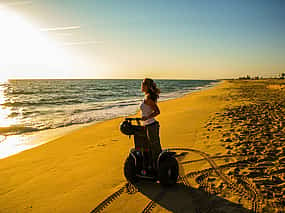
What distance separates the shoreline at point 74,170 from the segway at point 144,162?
343 mm

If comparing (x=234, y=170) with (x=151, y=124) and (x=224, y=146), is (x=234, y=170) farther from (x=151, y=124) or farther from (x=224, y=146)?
(x=151, y=124)

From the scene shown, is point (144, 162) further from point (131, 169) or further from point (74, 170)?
point (74, 170)

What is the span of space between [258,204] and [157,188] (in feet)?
5.49

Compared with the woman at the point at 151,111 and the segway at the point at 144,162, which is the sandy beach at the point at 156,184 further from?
the woman at the point at 151,111

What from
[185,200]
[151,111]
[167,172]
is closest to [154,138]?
[151,111]

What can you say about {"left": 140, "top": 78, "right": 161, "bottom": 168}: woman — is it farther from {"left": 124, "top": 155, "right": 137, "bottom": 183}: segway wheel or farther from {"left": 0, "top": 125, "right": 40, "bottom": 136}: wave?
{"left": 0, "top": 125, "right": 40, "bottom": 136}: wave

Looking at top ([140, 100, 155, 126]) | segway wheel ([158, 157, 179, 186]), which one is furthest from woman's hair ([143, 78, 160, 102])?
segway wheel ([158, 157, 179, 186])

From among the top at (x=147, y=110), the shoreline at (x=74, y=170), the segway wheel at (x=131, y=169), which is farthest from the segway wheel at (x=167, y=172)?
the top at (x=147, y=110)

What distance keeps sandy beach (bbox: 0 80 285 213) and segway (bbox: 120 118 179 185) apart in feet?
0.75

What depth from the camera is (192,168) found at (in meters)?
4.37

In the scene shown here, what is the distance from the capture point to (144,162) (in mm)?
3633

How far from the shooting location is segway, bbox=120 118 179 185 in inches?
135

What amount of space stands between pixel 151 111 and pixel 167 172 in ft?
3.82

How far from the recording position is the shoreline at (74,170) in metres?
3.38
